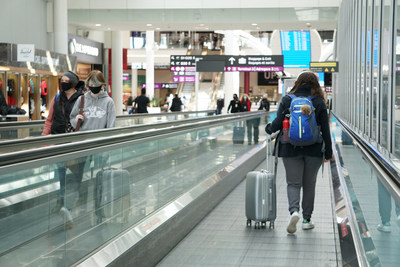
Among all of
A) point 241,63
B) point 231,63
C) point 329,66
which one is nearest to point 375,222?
point 329,66

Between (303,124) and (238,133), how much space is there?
6.69 meters

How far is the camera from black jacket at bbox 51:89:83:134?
21.7 ft

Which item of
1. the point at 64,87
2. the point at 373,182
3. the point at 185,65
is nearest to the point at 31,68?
the point at 185,65

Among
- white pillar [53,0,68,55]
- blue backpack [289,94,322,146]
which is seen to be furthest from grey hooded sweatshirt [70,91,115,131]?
white pillar [53,0,68,55]

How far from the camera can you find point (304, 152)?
6.57 meters

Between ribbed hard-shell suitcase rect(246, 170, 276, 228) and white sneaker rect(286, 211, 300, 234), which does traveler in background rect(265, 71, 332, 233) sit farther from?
ribbed hard-shell suitcase rect(246, 170, 276, 228)

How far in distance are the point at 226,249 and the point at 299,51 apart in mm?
41236

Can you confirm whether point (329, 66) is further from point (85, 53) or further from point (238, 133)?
point (238, 133)

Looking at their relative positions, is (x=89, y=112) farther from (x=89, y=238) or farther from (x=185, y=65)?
(x=185, y=65)

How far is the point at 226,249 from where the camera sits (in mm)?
6078

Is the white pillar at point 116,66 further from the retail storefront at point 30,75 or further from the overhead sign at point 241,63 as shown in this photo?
the retail storefront at point 30,75

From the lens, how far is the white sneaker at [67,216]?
370 cm

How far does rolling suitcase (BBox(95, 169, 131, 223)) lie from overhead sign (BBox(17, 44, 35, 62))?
47.8 feet

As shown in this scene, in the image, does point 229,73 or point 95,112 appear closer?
point 95,112
